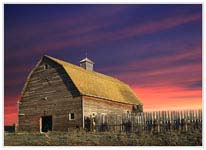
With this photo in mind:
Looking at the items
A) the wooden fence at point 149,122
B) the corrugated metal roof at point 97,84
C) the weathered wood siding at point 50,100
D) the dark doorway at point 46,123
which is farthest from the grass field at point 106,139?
the corrugated metal roof at point 97,84

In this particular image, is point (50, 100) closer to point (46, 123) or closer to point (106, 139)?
point (46, 123)

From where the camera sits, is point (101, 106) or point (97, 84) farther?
point (97, 84)

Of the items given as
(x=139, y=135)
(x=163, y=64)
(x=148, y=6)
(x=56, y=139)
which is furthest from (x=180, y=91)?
(x=56, y=139)

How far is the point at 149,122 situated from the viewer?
18.8 metres

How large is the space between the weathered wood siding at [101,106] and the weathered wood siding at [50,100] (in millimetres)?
474

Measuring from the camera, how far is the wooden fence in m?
17.7

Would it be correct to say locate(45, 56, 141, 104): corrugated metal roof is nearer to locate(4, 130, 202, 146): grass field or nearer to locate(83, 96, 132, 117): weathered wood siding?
locate(83, 96, 132, 117): weathered wood siding

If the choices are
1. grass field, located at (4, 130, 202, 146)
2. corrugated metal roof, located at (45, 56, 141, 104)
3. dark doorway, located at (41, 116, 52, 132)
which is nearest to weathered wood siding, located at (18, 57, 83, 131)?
dark doorway, located at (41, 116, 52, 132)

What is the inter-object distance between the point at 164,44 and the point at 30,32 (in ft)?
19.5

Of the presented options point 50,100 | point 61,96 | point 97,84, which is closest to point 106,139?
point 61,96

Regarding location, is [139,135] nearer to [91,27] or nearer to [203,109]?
[203,109]

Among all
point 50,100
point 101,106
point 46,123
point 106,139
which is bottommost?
point 106,139

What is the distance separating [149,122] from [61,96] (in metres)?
5.05

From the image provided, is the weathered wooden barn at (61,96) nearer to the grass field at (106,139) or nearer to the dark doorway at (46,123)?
the dark doorway at (46,123)
